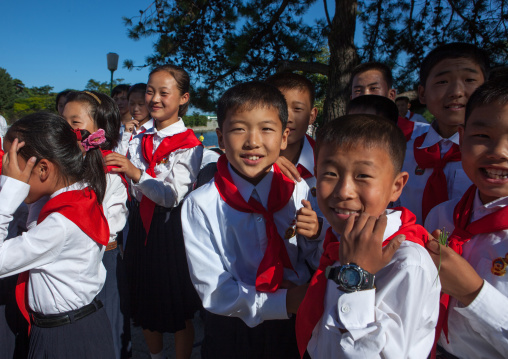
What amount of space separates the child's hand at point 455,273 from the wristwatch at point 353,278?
0.86 feet

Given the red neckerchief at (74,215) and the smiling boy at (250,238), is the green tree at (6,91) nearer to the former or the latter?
the red neckerchief at (74,215)

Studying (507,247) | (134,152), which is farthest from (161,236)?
(507,247)

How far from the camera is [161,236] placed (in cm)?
239

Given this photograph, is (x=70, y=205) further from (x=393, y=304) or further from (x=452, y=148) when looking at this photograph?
(x=452, y=148)

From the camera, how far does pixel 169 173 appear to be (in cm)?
240

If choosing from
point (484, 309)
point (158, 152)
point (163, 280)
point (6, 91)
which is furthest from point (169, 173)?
point (6, 91)

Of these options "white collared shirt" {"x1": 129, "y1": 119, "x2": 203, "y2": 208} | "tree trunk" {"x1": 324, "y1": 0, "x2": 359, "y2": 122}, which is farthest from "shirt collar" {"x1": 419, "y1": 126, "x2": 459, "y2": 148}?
"tree trunk" {"x1": 324, "y1": 0, "x2": 359, "y2": 122}

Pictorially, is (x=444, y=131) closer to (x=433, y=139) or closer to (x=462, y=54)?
(x=433, y=139)

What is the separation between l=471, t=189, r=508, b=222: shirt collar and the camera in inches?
47.8

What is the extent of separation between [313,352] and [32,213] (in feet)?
4.78

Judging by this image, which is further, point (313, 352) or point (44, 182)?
point (44, 182)

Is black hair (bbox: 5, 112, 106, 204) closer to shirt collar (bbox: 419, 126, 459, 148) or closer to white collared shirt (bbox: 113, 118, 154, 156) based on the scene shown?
white collared shirt (bbox: 113, 118, 154, 156)

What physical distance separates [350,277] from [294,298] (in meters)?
0.43

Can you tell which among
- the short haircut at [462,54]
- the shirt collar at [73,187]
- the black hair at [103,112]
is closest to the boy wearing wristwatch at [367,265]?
the short haircut at [462,54]
